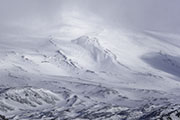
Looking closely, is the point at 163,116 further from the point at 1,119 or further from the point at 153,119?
the point at 1,119

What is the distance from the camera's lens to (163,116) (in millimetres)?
192000

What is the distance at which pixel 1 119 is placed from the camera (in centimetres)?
14825

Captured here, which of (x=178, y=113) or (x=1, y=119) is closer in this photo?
(x=1, y=119)

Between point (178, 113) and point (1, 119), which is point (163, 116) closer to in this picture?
point (178, 113)

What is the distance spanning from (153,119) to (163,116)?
5666mm

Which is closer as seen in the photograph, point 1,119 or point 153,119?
point 1,119

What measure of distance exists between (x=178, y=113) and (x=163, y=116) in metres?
6.30

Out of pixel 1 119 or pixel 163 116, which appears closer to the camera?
pixel 1 119

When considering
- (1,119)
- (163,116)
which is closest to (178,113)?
(163,116)

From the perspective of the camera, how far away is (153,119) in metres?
197

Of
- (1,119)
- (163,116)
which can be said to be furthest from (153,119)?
(1,119)

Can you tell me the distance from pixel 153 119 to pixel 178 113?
11887mm

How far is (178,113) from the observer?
188 metres

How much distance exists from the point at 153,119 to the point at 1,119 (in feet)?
214
